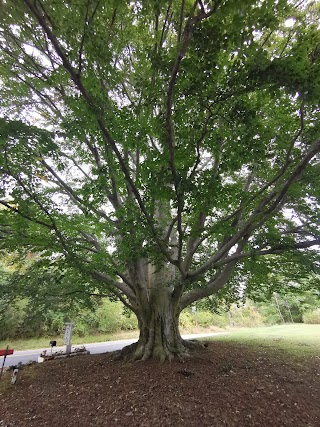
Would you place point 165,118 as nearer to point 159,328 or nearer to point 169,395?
point 169,395

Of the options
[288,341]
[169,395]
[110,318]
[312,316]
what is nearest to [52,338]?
[110,318]

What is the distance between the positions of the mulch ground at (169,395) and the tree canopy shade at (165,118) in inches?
41.6

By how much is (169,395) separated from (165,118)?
408 cm

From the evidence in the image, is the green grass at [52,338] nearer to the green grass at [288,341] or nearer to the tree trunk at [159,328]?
the green grass at [288,341]

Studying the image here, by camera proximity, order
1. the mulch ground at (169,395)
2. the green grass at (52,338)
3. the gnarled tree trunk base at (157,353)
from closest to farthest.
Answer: the mulch ground at (169,395) < the gnarled tree trunk base at (157,353) < the green grass at (52,338)

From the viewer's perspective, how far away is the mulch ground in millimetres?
3129

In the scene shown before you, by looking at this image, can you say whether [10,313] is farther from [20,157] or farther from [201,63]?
[201,63]

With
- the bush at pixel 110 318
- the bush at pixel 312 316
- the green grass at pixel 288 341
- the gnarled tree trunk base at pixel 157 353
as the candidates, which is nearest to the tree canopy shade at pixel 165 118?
the gnarled tree trunk base at pixel 157 353

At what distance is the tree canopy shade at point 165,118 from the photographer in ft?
7.75

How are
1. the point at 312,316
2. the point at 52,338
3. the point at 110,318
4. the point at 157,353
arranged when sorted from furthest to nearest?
the point at 312,316 < the point at 110,318 < the point at 52,338 < the point at 157,353

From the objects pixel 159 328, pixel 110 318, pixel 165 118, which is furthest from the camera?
pixel 110 318

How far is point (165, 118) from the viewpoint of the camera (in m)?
2.72

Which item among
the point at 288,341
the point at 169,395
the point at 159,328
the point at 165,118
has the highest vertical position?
the point at 165,118

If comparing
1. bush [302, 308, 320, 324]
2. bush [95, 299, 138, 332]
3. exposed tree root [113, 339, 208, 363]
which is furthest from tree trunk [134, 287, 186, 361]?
bush [302, 308, 320, 324]
